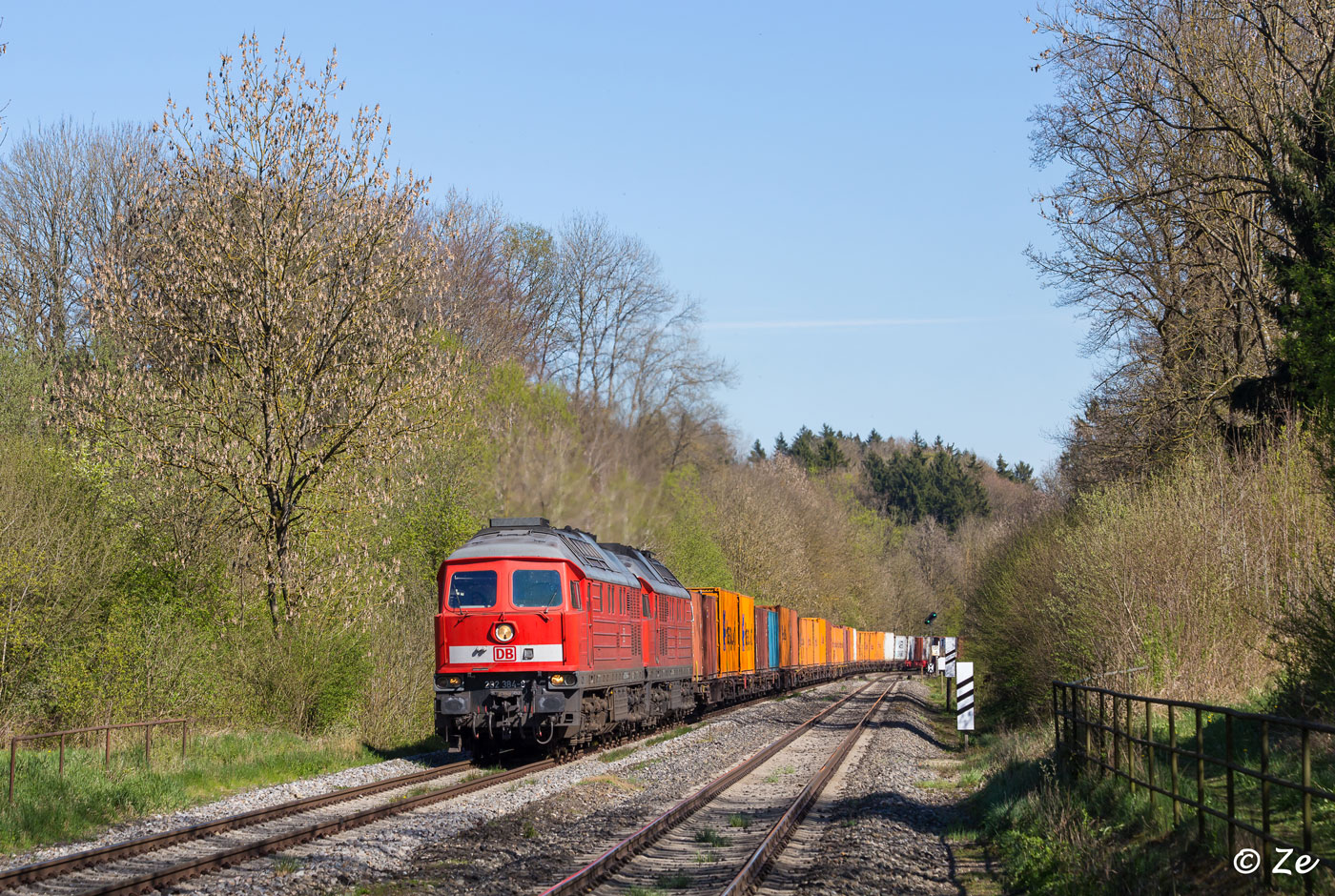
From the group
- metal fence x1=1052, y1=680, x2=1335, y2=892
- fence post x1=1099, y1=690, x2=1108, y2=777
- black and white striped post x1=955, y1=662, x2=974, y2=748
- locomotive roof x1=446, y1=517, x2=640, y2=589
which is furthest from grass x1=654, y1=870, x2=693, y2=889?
black and white striped post x1=955, y1=662, x2=974, y2=748

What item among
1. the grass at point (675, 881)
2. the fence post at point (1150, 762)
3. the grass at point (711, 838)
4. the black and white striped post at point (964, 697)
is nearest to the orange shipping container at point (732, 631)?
the black and white striped post at point (964, 697)

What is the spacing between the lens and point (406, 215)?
24703 mm

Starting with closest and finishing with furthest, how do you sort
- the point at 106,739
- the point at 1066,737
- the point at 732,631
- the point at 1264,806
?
the point at 1264,806 < the point at 1066,737 < the point at 106,739 < the point at 732,631

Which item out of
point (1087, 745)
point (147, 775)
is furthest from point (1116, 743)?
point (147, 775)

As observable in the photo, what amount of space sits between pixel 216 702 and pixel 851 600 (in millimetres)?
72726

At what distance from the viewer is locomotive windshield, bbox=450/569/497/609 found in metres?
19.5

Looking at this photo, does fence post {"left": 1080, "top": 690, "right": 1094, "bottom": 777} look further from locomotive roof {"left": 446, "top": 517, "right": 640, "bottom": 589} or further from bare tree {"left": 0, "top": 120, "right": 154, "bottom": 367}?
bare tree {"left": 0, "top": 120, "right": 154, "bottom": 367}

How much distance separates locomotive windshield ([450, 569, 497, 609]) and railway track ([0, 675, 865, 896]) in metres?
3.29

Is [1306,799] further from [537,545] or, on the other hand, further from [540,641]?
[537,545]

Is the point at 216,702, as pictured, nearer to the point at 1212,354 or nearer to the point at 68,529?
the point at 68,529

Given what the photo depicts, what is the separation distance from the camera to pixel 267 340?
23.0m

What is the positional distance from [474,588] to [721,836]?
791 cm

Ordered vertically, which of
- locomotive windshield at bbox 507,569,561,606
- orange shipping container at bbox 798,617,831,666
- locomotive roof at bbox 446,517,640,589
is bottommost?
orange shipping container at bbox 798,617,831,666

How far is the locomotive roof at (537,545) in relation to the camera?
19.5 m
